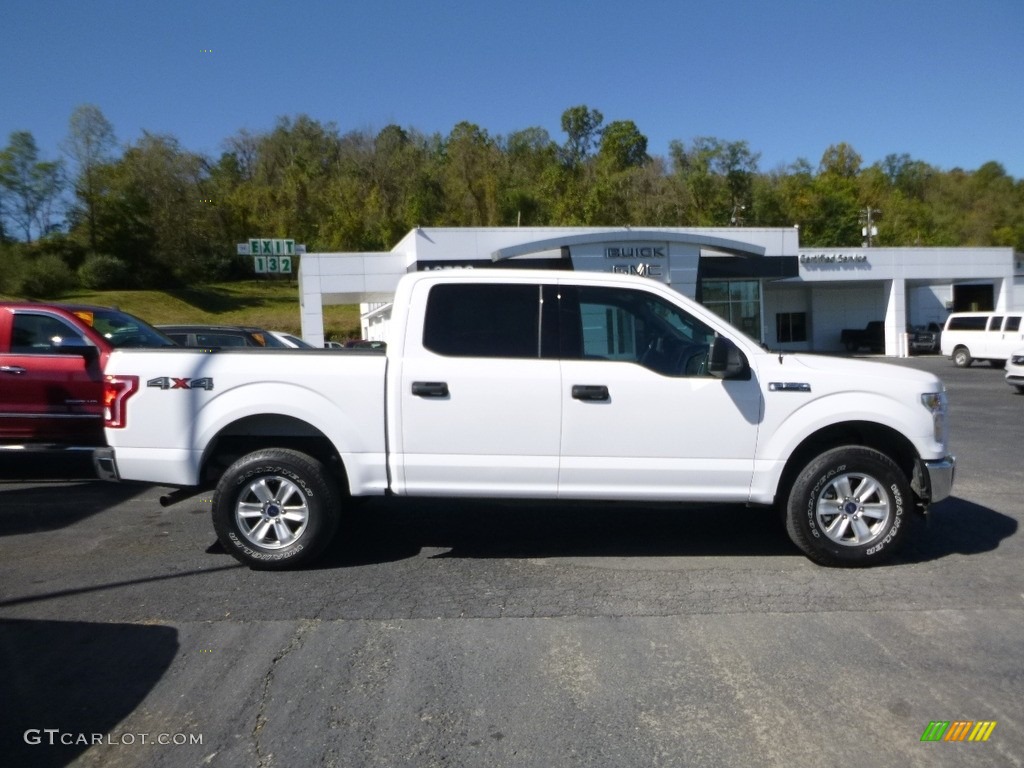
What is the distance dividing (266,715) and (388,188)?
63.8m

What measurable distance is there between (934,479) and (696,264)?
25.9 meters

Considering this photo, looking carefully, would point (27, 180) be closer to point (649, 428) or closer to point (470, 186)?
point (470, 186)

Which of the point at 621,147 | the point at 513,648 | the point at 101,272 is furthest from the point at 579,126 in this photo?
the point at 513,648

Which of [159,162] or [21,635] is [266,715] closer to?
[21,635]

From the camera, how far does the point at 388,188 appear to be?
64938 mm

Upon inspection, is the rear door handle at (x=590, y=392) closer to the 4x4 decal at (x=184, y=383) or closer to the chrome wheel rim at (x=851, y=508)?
the chrome wheel rim at (x=851, y=508)

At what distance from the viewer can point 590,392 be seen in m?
5.84

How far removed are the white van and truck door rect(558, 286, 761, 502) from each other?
26.4 meters

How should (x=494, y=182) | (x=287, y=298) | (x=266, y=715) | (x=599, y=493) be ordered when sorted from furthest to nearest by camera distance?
(x=287, y=298)
(x=494, y=182)
(x=599, y=493)
(x=266, y=715)

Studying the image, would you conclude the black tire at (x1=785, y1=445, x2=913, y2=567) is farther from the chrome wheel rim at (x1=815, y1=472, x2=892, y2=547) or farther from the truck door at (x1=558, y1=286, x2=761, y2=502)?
the truck door at (x1=558, y1=286, x2=761, y2=502)

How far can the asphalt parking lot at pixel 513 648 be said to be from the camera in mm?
3715

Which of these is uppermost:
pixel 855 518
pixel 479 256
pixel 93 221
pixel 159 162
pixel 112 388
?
pixel 159 162

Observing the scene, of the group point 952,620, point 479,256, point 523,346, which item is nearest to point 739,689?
point 952,620

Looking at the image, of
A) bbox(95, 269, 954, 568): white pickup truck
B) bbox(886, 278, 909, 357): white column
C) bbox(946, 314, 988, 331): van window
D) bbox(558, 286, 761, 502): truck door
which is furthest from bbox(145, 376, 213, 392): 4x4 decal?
bbox(886, 278, 909, 357): white column
